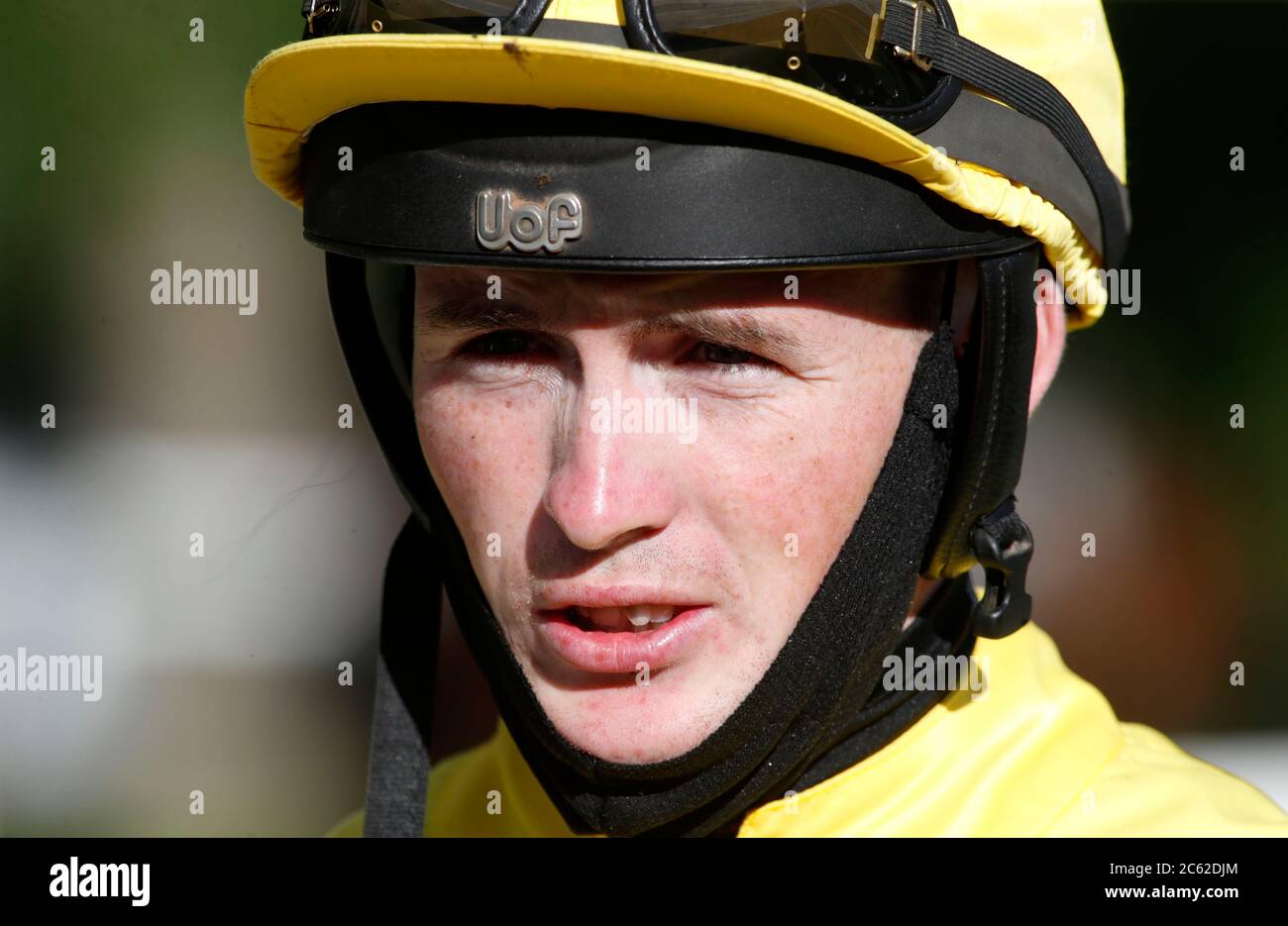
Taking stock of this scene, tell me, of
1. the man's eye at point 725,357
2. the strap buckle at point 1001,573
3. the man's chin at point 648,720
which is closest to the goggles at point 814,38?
the man's eye at point 725,357

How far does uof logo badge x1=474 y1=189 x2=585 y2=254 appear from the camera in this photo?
147 cm

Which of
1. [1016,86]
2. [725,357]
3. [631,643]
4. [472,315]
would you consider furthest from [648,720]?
[1016,86]

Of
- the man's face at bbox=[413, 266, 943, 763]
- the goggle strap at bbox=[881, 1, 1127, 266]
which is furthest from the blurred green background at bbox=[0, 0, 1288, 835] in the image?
the goggle strap at bbox=[881, 1, 1127, 266]

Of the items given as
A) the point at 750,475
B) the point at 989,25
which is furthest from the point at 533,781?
the point at 989,25

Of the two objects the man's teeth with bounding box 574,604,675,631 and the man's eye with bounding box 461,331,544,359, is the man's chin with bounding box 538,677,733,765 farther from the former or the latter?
the man's eye with bounding box 461,331,544,359

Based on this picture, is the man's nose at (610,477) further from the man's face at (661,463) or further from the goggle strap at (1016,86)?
the goggle strap at (1016,86)

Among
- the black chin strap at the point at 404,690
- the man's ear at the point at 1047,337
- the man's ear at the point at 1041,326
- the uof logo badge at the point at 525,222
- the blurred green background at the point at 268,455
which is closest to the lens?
the uof logo badge at the point at 525,222

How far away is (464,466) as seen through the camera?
1652 millimetres

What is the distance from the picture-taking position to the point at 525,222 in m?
1.48

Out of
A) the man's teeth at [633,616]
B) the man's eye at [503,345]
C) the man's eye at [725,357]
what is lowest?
the man's teeth at [633,616]

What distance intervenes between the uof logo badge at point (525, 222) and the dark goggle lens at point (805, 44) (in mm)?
217

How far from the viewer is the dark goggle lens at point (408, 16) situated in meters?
1.53

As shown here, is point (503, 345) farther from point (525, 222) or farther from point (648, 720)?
point (648, 720)
